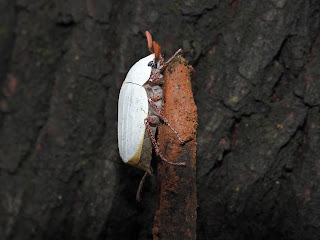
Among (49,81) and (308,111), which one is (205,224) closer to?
(308,111)

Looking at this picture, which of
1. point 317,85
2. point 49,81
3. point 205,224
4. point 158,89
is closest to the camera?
point 158,89

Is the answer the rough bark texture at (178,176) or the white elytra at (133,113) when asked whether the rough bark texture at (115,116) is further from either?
the rough bark texture at (178,176)

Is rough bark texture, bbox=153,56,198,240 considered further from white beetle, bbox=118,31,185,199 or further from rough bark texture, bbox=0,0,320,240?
rough bark texture, bbox=0,0,320,240

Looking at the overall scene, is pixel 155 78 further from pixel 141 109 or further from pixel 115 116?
pixel 115 116

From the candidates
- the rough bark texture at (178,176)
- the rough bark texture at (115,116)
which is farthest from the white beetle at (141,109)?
the rough bark texture at (115,116)

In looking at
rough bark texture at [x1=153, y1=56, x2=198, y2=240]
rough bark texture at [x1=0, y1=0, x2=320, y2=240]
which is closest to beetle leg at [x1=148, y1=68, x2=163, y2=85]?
rough bark texture at [x1=153, y1=56, x2=198, y2=240]

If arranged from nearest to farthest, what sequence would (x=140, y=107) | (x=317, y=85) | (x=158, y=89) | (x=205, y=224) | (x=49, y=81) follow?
(x=140, y=107)
(x=158, y=89)
(x=317, y=85)
(x=205, y=224)
(x=49, y=81)

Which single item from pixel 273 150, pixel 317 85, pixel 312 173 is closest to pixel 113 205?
pixel 273 150
